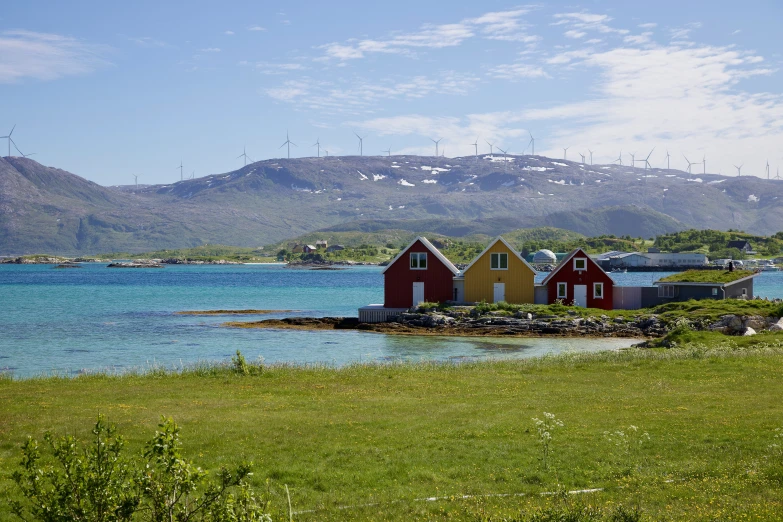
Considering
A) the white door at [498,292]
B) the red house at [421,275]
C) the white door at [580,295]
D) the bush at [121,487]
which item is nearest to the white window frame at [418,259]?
the red house at [421,275]

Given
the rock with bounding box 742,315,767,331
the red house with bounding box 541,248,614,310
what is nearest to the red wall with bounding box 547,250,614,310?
the red house with bounding box 541,248,614,310

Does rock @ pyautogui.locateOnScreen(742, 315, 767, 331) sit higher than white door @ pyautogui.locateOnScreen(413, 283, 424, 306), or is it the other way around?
white door @ pyautogui.locateOnScreen(413, 283, 424, 306)

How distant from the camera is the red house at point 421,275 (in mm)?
64875

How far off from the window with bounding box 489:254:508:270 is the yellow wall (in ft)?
0.80

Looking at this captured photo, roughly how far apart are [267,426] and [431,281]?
4707 cm

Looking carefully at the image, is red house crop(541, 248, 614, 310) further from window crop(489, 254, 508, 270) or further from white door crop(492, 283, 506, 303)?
window crop(489, 254, 508, 270)

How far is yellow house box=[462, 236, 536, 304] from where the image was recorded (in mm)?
63500

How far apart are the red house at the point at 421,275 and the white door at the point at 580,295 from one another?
987cm

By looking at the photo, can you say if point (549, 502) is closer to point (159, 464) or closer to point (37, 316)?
point (159, 464)

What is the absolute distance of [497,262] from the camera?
6375 centimetres

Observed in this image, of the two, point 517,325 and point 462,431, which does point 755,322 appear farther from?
point 462,431

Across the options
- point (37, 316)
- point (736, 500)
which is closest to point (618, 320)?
point (736, 500)

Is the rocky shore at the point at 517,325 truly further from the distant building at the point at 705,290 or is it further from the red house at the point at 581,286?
the distant building at the point at 705,290

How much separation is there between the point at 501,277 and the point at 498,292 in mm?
1258
